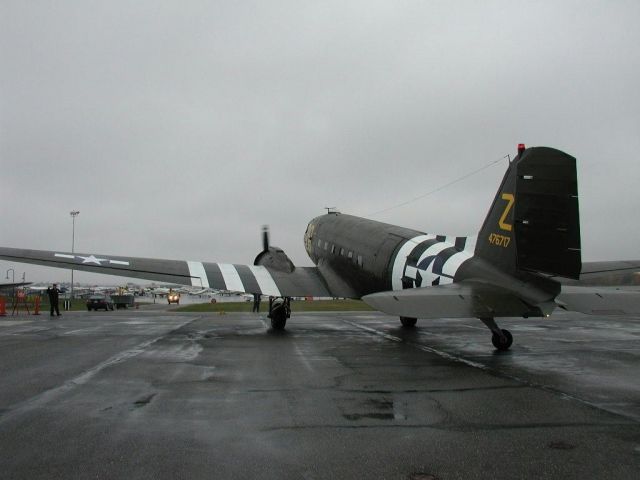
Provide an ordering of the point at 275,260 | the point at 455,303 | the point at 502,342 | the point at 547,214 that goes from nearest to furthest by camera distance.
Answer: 1. the point at 455,303
2. the point at 547,214
3. the point at 502,342
4. the point at 275,260

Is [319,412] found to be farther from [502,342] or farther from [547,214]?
[502,342]

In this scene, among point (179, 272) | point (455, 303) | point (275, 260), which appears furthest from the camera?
point (275, 260)

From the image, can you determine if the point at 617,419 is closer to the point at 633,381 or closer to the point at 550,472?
the point at 550,472

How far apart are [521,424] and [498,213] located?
24.6 feet

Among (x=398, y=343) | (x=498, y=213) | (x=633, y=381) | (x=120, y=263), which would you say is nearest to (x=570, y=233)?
(x=498, y=213)

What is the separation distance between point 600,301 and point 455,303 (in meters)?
3.19

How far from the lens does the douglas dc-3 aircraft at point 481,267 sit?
442 inches

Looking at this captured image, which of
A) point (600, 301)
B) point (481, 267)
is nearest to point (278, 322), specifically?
point (481, 267)

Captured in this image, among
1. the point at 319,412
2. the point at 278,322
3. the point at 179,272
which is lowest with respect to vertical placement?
the point at 319,412

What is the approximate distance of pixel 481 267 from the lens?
13320 mm

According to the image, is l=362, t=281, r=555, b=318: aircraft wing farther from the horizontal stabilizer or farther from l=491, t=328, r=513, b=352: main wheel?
l=491, t=328, r=513, b=352: main wheel

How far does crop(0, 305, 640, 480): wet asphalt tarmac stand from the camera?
512cm

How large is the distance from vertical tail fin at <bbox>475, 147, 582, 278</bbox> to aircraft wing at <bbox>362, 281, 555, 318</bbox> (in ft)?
2.79

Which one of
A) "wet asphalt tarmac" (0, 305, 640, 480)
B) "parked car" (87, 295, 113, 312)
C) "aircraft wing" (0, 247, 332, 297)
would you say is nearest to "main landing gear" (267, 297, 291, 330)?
"aircraft wing" (0, 247, 332, 297)
